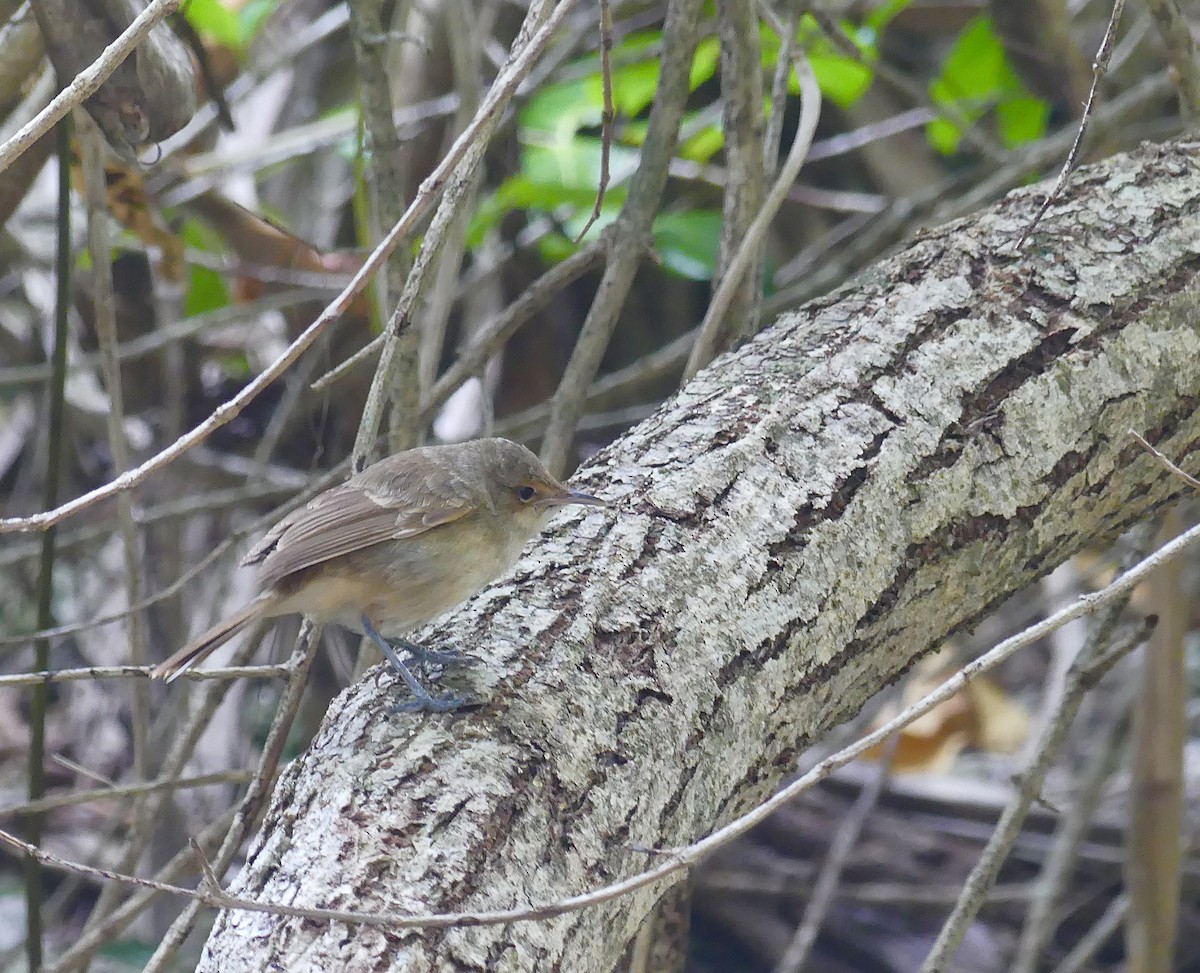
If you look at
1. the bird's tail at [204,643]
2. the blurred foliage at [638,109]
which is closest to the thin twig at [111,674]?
the bird's tail at [204,643]

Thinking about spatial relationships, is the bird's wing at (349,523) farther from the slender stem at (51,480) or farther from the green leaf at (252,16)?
the green leaf at (252,16)

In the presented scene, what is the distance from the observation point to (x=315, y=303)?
18.2 ft

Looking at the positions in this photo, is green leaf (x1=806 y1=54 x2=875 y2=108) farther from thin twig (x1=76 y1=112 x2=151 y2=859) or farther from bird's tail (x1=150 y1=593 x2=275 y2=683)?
bird's tail (x1=150 y1=593 x2=275 y2=683)

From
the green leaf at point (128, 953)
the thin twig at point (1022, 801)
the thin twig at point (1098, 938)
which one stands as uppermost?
the thin twig at point (1022, 801)

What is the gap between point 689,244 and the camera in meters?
4.04

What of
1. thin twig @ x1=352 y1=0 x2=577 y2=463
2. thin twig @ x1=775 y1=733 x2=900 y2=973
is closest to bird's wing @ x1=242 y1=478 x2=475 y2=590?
thin twig @ x1=352 y1=0 x2=577 y2=463

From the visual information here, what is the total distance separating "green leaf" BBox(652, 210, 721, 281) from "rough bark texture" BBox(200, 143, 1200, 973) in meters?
1.25

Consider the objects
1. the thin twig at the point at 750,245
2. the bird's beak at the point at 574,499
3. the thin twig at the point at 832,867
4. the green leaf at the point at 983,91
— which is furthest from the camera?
the green leaf at the point at 983,91

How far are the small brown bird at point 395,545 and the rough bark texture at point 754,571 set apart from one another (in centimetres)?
21

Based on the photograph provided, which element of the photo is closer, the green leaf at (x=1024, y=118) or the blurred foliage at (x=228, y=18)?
the blurred foliage at (x=228, y=18)

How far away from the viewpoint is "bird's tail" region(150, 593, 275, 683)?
2.39 meters

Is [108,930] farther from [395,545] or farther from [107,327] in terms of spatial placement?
[107,327]

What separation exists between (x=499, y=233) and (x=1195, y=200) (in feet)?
11.1

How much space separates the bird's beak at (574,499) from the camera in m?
2.45
